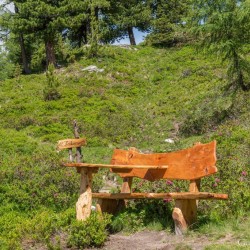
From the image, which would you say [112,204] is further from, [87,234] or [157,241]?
[157,241]

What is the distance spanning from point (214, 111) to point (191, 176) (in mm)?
11468

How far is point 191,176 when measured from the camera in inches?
254

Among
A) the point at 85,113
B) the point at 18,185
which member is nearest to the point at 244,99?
the point at 85,113

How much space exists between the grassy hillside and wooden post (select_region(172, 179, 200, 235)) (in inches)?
14.6

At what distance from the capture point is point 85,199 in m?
6.71

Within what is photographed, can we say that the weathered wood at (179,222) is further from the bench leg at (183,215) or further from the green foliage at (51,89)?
the green foliage at (51,89)

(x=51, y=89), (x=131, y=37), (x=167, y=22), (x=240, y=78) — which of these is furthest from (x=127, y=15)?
(x=240, y=78)

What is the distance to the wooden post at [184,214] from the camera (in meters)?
5.94

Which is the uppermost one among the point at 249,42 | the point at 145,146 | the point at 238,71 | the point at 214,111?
the point at 249,42

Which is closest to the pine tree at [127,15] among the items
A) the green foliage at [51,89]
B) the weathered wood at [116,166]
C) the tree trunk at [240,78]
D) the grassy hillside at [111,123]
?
the grassy hillside at [111,123]

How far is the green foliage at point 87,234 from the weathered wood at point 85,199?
1.00 feet

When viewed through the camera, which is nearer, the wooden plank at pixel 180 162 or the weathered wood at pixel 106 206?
the wooden plank at pixel 180 162

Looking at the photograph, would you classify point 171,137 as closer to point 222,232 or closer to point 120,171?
point 120,171

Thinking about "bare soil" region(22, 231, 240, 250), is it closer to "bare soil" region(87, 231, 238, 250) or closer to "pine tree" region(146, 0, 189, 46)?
"bare soil" region(87, 231, 238, 250)
